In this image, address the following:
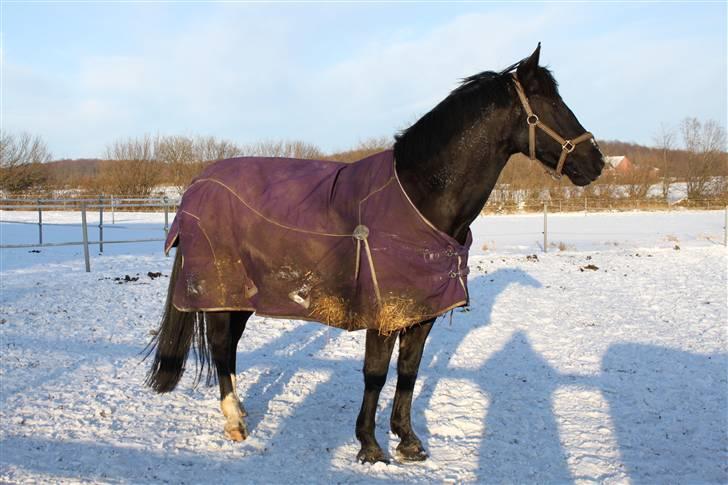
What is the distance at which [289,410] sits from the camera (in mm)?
3889

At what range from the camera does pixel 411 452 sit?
3.17 m

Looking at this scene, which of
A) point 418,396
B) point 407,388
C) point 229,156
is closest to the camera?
point 407,388

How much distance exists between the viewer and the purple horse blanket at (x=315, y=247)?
2926 mm

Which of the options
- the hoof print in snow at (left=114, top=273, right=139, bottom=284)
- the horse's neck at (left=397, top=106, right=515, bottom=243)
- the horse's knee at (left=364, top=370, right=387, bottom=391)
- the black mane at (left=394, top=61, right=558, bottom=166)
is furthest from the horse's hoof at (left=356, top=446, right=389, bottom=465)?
the hoof print in snow at (left=114, top=273, right=139, bottom=284)

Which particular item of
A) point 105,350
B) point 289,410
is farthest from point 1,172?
point 289,410

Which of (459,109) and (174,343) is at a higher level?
(459,109)

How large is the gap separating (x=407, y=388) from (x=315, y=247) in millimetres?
1008

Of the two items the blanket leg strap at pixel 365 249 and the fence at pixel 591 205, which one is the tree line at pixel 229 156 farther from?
the blanket leg strap at pixel 365 249

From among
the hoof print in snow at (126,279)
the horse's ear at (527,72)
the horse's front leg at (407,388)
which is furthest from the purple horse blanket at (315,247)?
the hoof print in snow at (126,279)

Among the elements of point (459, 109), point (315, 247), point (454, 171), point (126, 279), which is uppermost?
point (459, 109)

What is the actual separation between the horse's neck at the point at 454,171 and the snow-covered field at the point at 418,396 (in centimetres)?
143

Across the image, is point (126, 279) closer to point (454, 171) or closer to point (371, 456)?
point (371, 456)

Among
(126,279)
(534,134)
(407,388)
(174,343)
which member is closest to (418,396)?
(407,388)

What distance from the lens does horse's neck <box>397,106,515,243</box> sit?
298 cm
